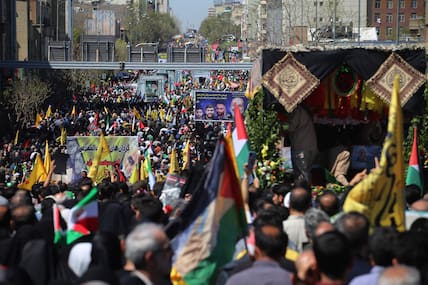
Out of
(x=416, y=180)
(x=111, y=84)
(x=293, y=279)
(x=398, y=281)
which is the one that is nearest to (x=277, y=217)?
(x=293, y=279)

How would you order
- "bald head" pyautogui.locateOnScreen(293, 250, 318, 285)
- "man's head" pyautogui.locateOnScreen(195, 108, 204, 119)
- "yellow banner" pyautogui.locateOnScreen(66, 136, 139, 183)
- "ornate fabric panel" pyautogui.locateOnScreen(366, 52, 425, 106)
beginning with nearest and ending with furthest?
"bald head" pyautogui.locateOnScreen(293, 250, 318, 285) → "ornate fabric panel" pyautogui.locateOnScreen(366, 52, 425, 106) → "yellow banner" pyautogui.locateOnScreen(66, 136, 139, 183) → "man's head" pyautogui.locateOnScreen(195, 108, 204, 119)

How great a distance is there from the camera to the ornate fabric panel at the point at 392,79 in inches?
618

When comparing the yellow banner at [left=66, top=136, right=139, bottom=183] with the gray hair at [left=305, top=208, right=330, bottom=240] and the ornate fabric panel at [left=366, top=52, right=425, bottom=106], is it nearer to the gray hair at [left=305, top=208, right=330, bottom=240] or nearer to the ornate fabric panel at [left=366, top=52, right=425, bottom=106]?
the ornate fabric panel at [left=366, top=52, right=425, bottom=106]

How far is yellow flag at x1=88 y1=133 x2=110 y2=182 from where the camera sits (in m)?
19.4

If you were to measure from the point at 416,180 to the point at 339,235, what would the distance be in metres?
6.53

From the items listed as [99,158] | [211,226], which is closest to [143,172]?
[99,158]

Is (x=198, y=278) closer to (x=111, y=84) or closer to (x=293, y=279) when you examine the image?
(x=293, y=279)

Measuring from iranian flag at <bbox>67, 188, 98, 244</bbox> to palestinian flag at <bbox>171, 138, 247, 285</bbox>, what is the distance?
1.25 m

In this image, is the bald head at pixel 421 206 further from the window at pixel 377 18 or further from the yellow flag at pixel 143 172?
the window at pixel 377 18

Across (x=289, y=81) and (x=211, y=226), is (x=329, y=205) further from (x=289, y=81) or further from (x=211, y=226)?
(x=289, y=81)

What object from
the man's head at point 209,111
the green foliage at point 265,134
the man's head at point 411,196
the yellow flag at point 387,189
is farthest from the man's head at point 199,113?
the yellow flag at point 387,189

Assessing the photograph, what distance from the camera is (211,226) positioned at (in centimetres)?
705

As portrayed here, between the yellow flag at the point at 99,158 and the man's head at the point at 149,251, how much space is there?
13.1 m

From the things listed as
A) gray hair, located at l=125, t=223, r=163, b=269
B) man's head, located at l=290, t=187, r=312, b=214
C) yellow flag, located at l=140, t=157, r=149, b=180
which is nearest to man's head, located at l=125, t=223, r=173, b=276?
gray hair, located at l=125, t=223, r=163, b=269
